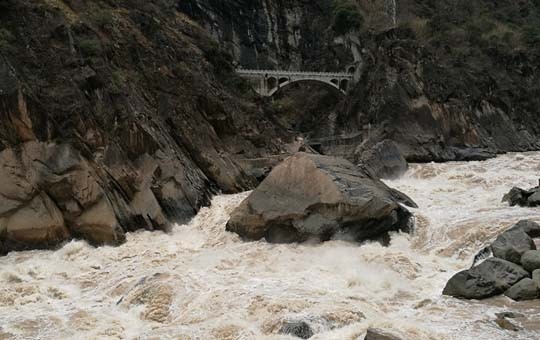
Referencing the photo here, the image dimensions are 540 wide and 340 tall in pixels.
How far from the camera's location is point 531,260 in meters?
16.9

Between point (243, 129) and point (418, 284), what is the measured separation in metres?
22.0

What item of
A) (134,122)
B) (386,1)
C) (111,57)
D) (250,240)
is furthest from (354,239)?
(386,1)

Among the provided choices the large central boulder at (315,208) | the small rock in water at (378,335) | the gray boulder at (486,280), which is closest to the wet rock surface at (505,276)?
the gray boulder at (486,280)

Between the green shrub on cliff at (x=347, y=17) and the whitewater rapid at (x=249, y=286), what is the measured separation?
45.7 m

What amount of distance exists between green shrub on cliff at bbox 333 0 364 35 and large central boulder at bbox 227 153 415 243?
155ft

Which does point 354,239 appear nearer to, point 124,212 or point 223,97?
point 124,212

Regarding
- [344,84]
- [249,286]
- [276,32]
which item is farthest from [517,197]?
[276,32]

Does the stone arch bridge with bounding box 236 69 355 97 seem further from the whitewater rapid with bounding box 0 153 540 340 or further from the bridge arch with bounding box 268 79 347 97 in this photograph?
the whitewater rapid with bounding box 0 153 540 340

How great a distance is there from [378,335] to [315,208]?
31.5 ft

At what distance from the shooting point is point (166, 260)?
68.5ft

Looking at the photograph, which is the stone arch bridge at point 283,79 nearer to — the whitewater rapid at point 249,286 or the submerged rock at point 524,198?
the submerged rock at point 524,198

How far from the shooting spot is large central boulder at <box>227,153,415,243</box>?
72.0ft

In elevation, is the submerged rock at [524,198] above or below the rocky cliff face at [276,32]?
below

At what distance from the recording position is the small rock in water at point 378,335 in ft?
42.4
